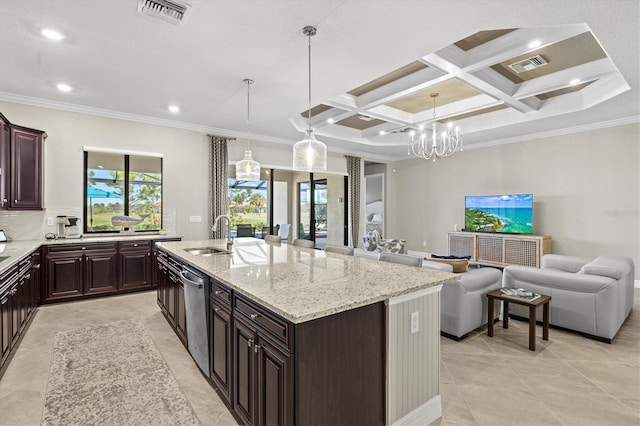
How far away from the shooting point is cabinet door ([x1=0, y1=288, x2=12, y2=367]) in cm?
248

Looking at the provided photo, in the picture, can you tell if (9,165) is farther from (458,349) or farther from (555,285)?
(555,285)

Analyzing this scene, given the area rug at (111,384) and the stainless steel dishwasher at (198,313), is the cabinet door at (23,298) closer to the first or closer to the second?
the area rug at (111,384)

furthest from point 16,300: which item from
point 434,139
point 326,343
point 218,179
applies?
point 434,139

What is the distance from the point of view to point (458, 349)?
9.96 feet

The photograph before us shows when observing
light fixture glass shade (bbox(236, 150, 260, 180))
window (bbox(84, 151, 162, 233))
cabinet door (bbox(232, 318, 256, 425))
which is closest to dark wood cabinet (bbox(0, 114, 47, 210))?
window (bbox(84, 151, 162, 233))

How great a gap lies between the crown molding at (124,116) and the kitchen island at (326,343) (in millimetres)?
4110

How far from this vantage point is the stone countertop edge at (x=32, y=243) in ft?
9.30

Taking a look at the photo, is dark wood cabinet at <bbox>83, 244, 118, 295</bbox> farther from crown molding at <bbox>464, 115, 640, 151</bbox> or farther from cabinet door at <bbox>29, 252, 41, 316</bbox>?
crown molding at <bbox>464, 115, 640, 151</bbox>

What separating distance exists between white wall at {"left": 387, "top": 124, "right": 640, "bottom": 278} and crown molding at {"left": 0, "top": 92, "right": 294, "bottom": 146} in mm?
4411

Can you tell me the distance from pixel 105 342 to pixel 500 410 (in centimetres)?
356

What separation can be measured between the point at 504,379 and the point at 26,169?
19.8ft

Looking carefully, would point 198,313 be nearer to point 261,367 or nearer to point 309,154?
point 261,367

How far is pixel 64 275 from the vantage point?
4324mm

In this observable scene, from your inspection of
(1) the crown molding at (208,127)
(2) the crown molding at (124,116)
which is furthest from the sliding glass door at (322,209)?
(2) the crown molding at (124,116)
